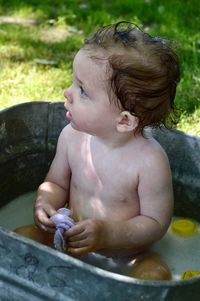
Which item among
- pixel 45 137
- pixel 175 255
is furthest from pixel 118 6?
pixel 175 255

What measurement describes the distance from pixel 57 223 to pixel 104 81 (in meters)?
0.38

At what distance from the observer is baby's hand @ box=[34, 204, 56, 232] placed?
1.69 meters

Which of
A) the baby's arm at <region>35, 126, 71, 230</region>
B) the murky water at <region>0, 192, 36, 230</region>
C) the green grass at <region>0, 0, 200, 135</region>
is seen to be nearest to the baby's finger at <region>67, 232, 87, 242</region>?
the baby's arm at <region>35, 126, 71, 230</region>

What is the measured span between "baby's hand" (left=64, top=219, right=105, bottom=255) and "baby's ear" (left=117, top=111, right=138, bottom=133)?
26 centimetres

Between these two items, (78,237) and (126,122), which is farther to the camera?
(126,122)

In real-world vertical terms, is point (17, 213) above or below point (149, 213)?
below

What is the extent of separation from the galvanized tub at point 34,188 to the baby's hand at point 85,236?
236mm

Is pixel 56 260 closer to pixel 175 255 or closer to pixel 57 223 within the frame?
pixel 57 223

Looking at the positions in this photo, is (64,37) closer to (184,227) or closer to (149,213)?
(184,227)

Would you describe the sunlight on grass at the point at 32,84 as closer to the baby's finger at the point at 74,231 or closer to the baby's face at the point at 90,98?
the baby's face at the point at 90,98

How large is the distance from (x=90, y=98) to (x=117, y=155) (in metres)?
0.19

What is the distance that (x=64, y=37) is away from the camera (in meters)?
3.22

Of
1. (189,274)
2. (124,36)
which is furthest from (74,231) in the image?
(124,36)

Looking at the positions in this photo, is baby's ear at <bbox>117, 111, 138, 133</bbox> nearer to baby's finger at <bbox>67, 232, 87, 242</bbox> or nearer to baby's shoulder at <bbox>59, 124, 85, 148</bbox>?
baby's shoulder at <bbox>59, 124, 85, 148</bbox>
